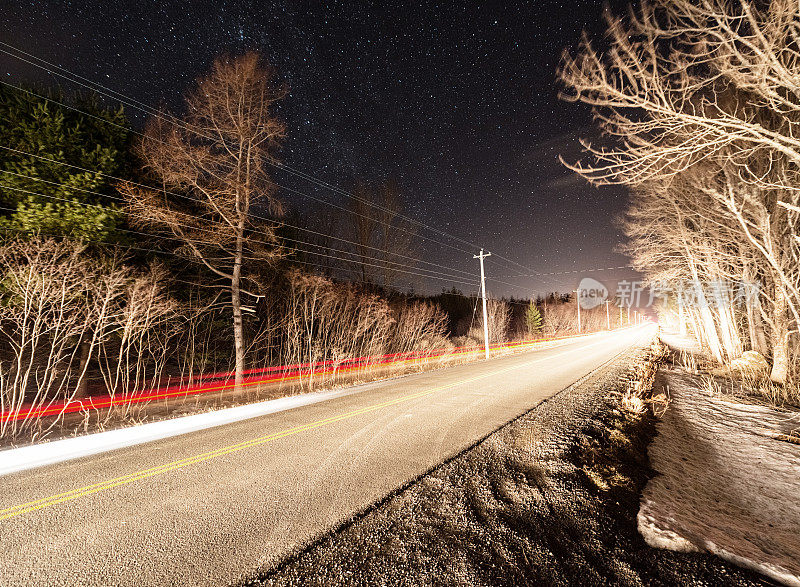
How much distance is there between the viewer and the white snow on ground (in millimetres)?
2875

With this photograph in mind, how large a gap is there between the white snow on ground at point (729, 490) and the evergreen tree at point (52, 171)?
13.9 metres

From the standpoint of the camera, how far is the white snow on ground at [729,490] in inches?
113

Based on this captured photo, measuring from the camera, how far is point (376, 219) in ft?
82.5

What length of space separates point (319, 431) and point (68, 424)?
740 centimetres

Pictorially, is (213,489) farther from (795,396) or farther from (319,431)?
(795,396)

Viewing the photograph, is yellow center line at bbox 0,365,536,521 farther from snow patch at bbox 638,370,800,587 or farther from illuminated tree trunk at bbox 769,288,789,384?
illuminated tree trunk at bbox 769,288,789,384

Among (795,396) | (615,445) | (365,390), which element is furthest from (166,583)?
(795,396)

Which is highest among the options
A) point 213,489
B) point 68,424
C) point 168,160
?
point 168,160

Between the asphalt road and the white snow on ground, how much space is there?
2634mm

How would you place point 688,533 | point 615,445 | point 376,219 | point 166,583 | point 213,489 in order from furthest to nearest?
point 376,219 → point 615,445 → point 213,489 → point 688,533 → point 166,583

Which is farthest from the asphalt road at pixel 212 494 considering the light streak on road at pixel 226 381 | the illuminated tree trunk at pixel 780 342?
the illuminated tree trunk at pixel 780 342

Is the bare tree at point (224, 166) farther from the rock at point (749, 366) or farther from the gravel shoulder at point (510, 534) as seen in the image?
the rock at point (749, 366)

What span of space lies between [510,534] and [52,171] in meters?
13.9

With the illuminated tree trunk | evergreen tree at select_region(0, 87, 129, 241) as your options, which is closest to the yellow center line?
evergreen tree at select_region(0, 87, 129, 241)
